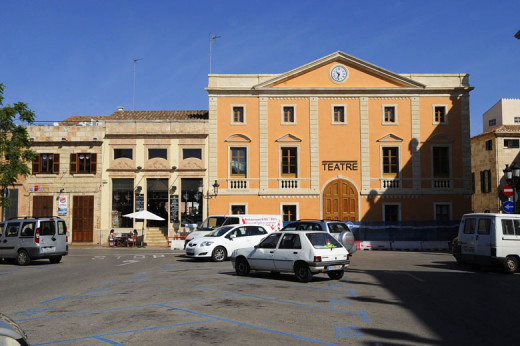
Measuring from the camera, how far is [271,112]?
1503 inches

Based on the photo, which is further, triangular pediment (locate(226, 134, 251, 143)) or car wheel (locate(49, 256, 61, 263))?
triangular pediment (locate(226, 134, 251, 143))

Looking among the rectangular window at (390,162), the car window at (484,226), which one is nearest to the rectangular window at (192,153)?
the rectangular window at (390,162)

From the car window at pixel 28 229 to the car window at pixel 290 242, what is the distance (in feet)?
39.3

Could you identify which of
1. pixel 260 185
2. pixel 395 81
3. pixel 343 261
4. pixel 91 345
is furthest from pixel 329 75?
pixel 91 345

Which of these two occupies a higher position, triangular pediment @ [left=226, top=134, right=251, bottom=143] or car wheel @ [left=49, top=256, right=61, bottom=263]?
triangular pediment @ [left=226, top=134, right=251, bottom=143]

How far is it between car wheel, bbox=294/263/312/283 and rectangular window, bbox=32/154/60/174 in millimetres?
28363

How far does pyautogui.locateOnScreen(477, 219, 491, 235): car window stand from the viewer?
17.5 metres

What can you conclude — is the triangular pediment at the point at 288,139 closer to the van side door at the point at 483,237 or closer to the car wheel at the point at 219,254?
the car wheel at the point at 219,254

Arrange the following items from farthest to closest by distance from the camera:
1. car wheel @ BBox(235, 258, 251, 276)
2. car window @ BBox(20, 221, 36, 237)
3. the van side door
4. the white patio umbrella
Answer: the white patio umbrella, car window @ BBox(20, 221, 36, 237), the van side door, car wheel @ BBox(235, 258, 251, 276)

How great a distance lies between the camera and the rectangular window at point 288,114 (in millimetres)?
38344

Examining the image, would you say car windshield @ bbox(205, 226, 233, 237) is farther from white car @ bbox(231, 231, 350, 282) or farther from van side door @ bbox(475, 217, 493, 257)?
van side door @ bbox(475, 217, 493, 257)

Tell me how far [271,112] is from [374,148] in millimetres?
8228

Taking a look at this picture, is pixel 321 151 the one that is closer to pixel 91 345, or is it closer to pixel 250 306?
pixel 250 306

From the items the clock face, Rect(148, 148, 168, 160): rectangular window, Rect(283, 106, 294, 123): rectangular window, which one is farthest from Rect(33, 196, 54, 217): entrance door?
the clock face
